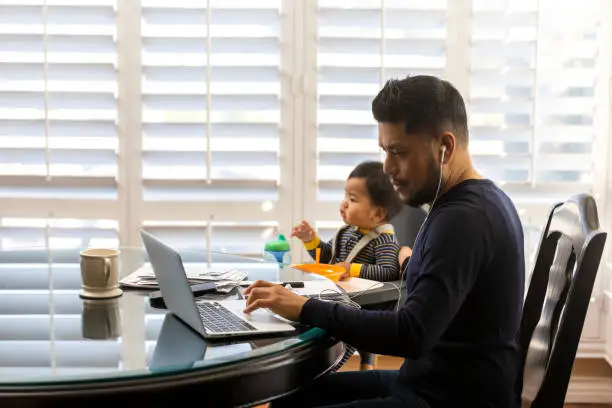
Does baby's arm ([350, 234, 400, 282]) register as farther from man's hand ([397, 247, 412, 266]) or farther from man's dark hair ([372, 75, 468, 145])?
man's dark hair ([372, 75, 468, 145])

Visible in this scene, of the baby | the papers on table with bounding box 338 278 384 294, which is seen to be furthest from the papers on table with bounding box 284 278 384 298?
the baby

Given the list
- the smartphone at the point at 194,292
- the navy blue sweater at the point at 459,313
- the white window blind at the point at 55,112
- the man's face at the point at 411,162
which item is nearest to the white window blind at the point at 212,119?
the white window blind at the point at 55,112

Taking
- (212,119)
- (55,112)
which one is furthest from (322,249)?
(55,112)

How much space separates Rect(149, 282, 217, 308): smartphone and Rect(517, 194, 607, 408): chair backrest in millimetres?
688

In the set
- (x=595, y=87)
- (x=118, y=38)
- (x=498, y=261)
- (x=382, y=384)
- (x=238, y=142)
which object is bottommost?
(x=382, y=384)

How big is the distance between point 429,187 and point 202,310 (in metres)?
Answer: 0.51

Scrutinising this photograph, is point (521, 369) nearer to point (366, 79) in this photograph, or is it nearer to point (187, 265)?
point (187, 265)

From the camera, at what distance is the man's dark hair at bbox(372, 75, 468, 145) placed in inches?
57.2

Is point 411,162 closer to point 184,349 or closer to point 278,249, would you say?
point 184,349

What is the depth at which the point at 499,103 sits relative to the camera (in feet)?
9.46

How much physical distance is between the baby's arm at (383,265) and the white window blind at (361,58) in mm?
452

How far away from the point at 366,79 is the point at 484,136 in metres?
0.50

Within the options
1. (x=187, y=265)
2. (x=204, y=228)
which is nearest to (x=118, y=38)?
(x=204, y=228)

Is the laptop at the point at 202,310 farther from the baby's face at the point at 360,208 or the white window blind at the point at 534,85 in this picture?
the white window blind at the point at 534,85
